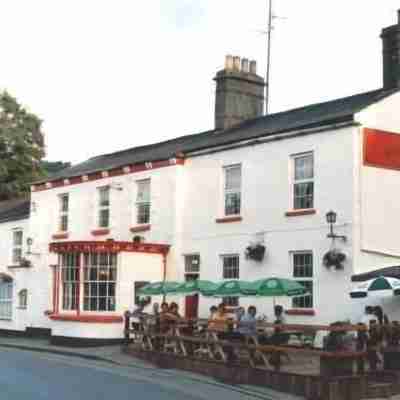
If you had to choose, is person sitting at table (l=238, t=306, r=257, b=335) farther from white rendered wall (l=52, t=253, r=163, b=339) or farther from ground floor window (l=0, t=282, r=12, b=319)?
ground floor window (l=0, t=282, r=12, b=319)

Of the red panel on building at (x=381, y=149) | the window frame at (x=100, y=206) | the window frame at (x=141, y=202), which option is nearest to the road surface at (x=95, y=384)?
the red panel on building at (x=381, y=149)

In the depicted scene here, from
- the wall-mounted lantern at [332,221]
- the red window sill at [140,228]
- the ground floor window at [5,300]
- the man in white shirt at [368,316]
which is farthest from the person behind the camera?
the ground floor window at [5,300]

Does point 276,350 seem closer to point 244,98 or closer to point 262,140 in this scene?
point 262,140

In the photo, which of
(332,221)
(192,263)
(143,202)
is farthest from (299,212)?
(143,202)

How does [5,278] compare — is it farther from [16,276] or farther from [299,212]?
[299,212]

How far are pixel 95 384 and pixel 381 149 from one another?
10.6 m

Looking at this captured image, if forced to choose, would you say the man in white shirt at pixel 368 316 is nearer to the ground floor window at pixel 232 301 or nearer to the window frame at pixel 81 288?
the ground floor window at pixel 232 301

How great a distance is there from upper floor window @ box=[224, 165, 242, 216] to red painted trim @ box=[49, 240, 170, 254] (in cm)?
288

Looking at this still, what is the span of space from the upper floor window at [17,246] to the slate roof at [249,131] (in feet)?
12.1

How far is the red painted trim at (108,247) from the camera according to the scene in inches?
1069

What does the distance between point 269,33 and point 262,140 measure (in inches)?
464

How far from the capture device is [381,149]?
22953mm

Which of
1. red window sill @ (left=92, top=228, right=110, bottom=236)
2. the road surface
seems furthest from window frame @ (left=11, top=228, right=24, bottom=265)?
the road surface

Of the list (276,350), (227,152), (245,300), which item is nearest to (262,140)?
(227,152)
